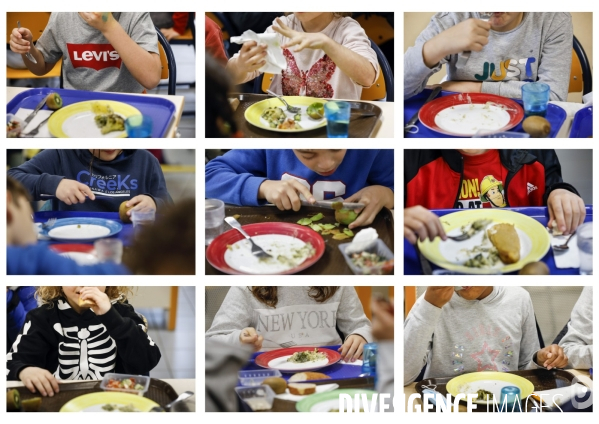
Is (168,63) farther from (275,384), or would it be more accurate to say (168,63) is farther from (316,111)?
(275,384)

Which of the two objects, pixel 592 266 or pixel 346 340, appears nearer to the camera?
pixel 592 266

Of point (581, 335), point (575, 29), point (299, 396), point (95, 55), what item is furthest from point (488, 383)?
point (95, 55)

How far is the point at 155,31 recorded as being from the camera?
1895 mm

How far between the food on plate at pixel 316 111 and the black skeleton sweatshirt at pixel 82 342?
688 millimetres

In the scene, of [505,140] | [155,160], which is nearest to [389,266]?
[505,140]

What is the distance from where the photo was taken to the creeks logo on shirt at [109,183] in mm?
1881

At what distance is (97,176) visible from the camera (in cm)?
188

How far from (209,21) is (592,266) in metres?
1.09

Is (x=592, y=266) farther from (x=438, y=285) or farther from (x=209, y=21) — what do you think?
(x=209, y=21)

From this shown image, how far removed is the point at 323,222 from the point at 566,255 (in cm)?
59

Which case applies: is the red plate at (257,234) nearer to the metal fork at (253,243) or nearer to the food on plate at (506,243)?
the metal fork at (253,243)

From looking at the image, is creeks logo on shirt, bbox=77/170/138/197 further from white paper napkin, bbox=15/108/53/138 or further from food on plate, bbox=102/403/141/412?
food on plate, bbox=102/403/141/412
